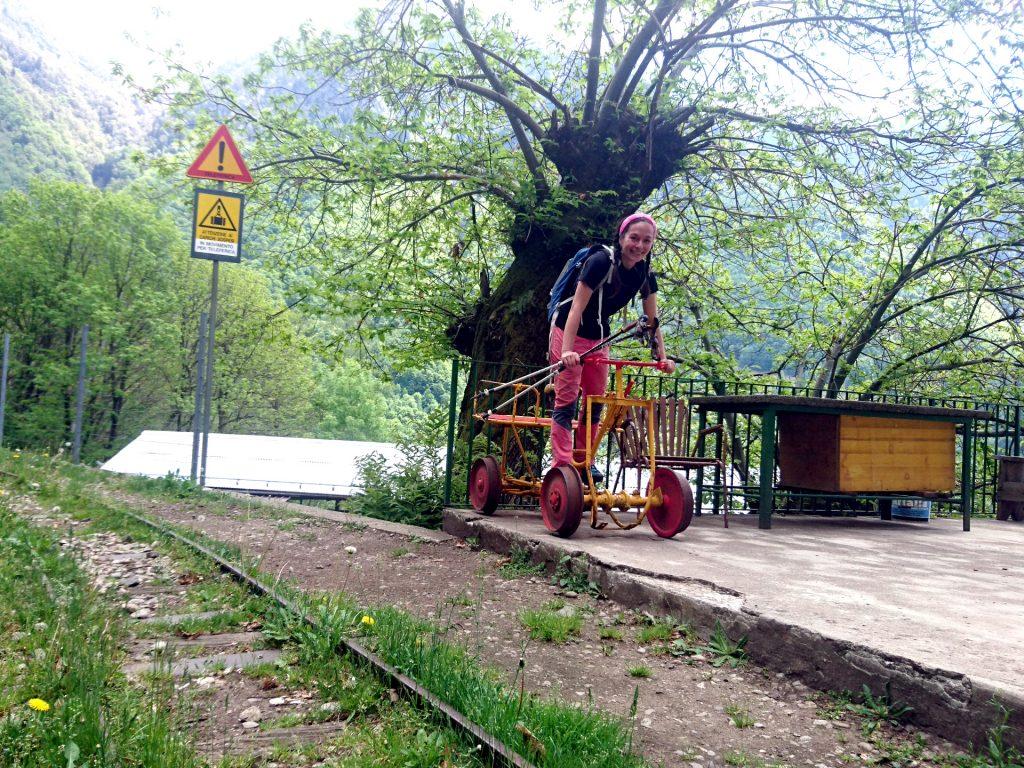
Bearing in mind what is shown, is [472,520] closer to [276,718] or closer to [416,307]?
[276,718]

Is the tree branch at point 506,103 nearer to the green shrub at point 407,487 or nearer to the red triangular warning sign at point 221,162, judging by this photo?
the red triangular warning sign at point 221,162

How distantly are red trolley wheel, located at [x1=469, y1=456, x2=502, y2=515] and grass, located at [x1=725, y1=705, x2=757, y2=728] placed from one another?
3.97 metres

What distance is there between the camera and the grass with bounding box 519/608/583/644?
3.94 m

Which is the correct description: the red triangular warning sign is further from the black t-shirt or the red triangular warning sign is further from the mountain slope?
the mountain slope

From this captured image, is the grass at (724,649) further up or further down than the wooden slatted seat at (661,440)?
further down

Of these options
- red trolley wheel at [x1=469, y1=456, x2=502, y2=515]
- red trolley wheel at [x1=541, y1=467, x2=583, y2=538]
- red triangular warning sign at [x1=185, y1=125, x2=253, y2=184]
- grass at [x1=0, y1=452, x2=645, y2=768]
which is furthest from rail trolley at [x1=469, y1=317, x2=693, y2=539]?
red triangular warning sign at [x1=185, y1=125, x2=253, y2=184]

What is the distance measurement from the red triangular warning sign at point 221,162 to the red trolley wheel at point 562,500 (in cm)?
573

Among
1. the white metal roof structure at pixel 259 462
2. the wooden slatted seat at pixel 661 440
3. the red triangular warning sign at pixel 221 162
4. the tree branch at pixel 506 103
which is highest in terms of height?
the tree branch at pixel 506 103

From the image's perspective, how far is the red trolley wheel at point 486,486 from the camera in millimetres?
6949

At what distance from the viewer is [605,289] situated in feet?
19.7

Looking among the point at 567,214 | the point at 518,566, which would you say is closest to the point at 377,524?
the point at 518,566

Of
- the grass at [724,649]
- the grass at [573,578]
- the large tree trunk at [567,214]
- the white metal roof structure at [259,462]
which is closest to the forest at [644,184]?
the large tree trunk at [567,214]

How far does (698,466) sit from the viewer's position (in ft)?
21.8

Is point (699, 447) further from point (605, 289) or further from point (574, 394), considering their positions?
point (605, 289)
